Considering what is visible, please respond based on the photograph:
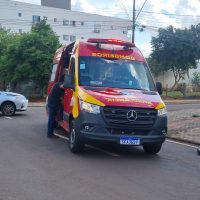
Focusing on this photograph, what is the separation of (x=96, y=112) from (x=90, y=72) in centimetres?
147

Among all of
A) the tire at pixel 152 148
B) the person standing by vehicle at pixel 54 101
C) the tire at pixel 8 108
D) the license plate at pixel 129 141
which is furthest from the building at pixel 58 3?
the license plate at pixel 129 141

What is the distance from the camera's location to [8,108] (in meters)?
19.7

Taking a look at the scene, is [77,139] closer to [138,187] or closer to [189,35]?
[138,187]

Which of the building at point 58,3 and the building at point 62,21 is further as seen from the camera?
the building at point 58,3

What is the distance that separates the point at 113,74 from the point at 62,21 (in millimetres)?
64709

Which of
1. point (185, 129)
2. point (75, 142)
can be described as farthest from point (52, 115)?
point (185, 129)

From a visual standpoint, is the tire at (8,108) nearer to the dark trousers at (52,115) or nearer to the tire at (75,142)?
the dark trousers at (52,115)

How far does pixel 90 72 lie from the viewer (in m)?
10.8

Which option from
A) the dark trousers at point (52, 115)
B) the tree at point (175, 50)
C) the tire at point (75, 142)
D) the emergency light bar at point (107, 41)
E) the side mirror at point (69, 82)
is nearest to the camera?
the tire at point (75, 142)

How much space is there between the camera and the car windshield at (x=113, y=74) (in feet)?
35.1

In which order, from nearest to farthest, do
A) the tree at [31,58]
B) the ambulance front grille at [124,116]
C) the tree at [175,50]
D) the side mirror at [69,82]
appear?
the ambulance front grille at [124,116], the side mirror at [69,82], the tree at [31,58], the tree at [175,50]

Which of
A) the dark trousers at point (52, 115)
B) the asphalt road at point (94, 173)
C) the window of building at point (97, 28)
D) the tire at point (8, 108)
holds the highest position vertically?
the window of building at point (97, 28)

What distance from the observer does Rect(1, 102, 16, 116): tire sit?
19531 mm

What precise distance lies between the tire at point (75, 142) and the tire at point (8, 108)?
9.64 meters
